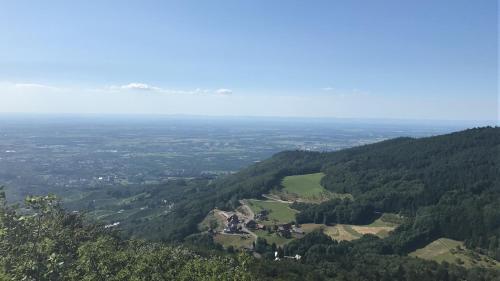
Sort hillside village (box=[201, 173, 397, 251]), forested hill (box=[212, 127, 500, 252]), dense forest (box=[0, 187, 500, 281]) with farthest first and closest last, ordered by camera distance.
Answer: hillside village (box=[201, 173, 397, 251])
forested hill (box=[212, 127, 500, 252])
dense forest (box=[0, 187, 500, 281])

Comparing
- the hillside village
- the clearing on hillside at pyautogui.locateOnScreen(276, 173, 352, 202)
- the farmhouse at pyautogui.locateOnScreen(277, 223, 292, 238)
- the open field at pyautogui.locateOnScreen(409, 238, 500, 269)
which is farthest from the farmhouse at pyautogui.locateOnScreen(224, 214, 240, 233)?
the open field at pyautogui.locateOnScreen(409, 238, 500, 269)

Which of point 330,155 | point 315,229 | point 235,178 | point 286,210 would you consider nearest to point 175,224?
point 286,210

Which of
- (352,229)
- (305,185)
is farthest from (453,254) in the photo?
(305,185)

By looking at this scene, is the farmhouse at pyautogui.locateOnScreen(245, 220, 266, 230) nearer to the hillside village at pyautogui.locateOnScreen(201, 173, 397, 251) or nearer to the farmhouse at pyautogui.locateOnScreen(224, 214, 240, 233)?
the hillside village at pyautogui.locateOnScreen(201, 173, 397, 251)

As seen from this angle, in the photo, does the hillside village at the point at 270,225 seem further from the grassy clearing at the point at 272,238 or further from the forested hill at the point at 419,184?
the forested hill at the point at 419,184

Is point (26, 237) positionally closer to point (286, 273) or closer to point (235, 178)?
point (286, 273)

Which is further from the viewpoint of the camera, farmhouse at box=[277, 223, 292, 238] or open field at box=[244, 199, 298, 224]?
open field at box=[244, 199, 298, 224]
